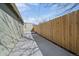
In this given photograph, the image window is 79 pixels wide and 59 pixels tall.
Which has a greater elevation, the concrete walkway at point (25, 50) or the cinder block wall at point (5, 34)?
the cinder block wall at point (5, 34)

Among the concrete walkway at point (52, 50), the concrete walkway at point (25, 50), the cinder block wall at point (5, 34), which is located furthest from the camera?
the concrete walkway at point (52, 50)

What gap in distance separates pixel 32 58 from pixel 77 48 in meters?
1.25

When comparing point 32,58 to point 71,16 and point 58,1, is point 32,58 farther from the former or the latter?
point 71,16

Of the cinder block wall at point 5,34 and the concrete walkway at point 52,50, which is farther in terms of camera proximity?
the concrete walkway at point 52,50

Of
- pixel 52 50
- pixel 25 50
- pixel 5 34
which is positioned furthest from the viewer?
pixel 52 50

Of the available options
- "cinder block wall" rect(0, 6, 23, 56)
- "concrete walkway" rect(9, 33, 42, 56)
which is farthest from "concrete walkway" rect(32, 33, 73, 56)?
"cinder block wall" rect(0, 6, 23, 56)

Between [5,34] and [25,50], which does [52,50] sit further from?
[5,34]

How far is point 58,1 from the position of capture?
1.73 meters

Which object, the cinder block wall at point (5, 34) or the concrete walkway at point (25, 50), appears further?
the concrete walkway at point (25, 50)

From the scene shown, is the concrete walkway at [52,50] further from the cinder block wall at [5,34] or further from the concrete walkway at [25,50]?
the cinder block wall at [5,34]

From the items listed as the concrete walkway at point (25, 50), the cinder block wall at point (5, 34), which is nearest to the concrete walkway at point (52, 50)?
the concrete walkway at point (25, 50)

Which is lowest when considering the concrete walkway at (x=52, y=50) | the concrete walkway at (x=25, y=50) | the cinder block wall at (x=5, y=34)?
the concrete walkway at (x=52, y=50)

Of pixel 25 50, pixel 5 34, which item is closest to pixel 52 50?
pixel 25 50

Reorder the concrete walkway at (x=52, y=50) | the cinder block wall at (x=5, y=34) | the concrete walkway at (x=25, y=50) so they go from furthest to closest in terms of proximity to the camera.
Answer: the concrete walkway at (x=52, y=50) → the concrete walkway at (x=25, y=50) → the cinder block wall at (x=5, y=34)
